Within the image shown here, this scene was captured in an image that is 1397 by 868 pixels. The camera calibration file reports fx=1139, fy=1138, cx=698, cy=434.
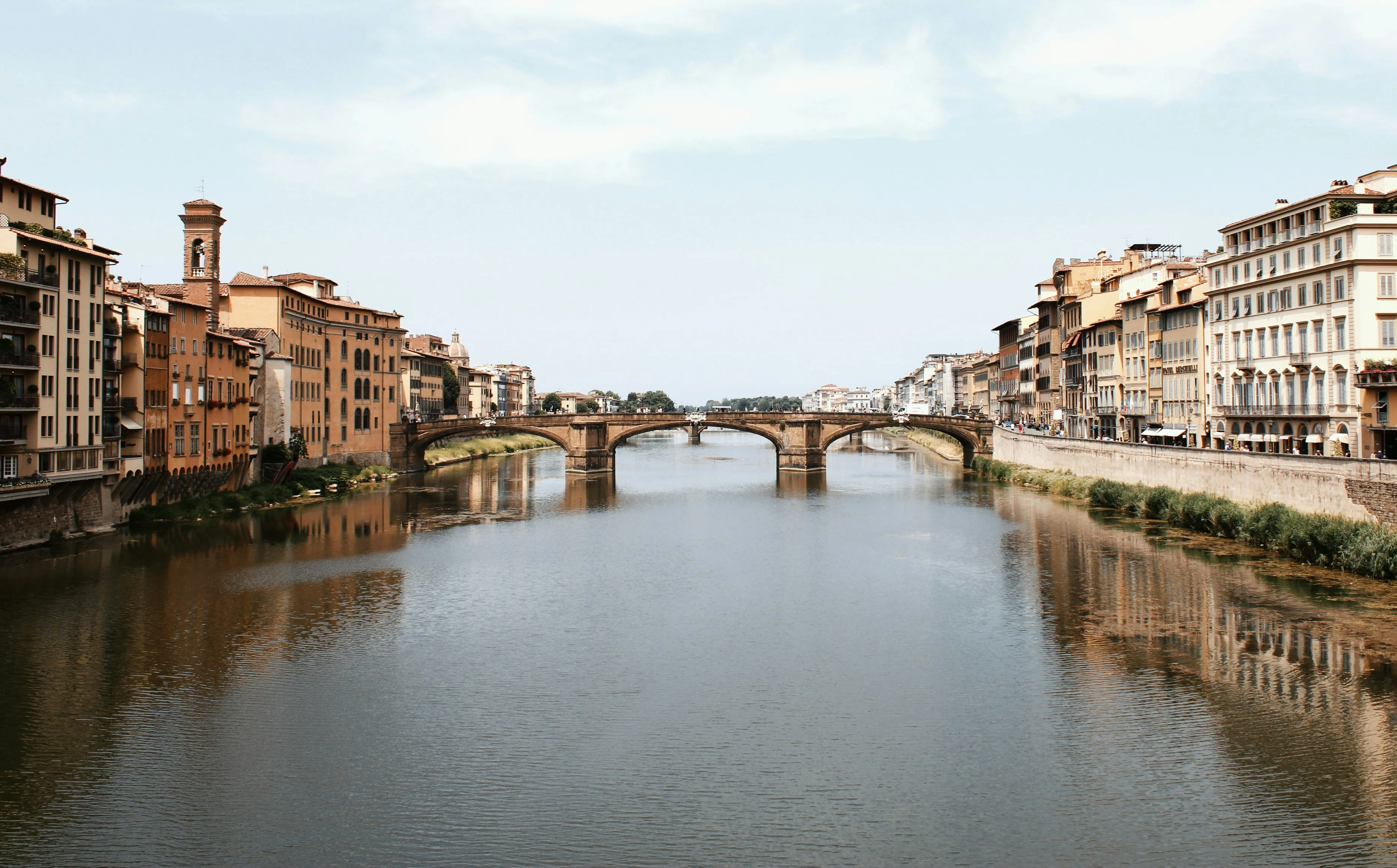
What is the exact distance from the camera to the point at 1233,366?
5084 cm

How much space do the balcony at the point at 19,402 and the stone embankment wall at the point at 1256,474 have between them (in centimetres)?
4185

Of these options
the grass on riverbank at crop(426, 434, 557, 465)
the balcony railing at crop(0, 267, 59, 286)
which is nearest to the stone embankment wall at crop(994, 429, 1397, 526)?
the balcony railing at crop(0, 267, 59, 286)

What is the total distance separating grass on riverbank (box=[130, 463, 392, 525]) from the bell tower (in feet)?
32.1

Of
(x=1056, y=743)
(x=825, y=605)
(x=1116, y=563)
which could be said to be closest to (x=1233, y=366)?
(x=1116, y=563)

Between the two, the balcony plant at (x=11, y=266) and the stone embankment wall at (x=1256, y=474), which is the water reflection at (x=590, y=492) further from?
the balcony plant at (x=11, y=266)

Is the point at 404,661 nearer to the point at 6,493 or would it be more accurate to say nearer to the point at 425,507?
the point at 6,493

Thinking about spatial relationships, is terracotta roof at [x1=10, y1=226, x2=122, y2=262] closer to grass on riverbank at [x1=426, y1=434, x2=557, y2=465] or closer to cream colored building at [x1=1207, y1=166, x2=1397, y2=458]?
cream colored building at [x1=1207, y1=166, x2=1397, y2=458]

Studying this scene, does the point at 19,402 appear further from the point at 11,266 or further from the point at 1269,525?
the point at 1269,525

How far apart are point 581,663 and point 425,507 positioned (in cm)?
3628

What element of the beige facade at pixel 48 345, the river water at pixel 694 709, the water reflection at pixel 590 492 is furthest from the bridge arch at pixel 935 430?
the beige facade at pixel 48 345

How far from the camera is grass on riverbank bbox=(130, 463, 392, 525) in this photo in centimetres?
4797

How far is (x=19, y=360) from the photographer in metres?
37.0

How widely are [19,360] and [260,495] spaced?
64.5 ft

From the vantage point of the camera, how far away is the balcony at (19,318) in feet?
119
